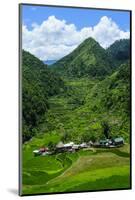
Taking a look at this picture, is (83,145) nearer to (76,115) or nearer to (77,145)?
(77,145)

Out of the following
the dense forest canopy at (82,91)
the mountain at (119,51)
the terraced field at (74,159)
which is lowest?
the terraced field at (74,159)

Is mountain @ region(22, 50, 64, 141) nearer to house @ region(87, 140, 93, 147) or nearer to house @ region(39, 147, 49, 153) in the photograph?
house @ region(39, 147, 49, 153)

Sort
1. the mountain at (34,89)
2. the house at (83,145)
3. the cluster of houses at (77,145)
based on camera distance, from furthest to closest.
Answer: the house at (83,145), the cluster of houses at (77,145), the mountain at (34,89)

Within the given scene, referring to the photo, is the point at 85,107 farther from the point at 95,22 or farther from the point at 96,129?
the point at 95,22

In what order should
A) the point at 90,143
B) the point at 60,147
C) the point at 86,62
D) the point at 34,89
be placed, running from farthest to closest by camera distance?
the point at 86,62
the point at 90,143
the point at 60,147
the point at 34,89

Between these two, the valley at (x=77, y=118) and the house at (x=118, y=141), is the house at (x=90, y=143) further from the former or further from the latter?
the house at (x=118, y=141)

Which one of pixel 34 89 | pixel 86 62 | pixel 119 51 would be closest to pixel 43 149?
→ pixel 34 89

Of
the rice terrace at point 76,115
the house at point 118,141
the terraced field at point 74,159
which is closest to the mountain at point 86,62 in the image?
the rice terrace at point 76,115
